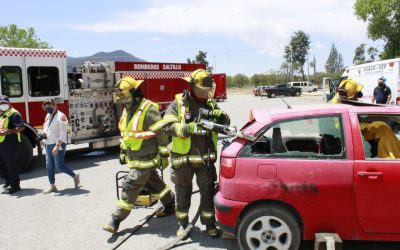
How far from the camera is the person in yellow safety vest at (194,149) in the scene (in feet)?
14.5

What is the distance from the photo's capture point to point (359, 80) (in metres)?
15.0

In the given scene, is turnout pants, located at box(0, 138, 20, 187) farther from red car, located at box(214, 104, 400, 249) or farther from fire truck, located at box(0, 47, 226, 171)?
red car, located at box(214, 104, 400, 249)

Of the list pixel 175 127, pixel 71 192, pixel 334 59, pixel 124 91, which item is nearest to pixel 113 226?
pixel 175 127

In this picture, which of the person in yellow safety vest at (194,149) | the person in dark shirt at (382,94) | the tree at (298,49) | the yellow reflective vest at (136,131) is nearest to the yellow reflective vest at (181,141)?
the person in yellow safety vest at (194,149)

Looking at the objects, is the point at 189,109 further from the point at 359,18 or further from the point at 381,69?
the point at 359,18

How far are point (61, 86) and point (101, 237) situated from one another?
19.0 ft

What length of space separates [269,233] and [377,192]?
41.1 inches

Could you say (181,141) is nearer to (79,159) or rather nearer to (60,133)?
(60,133)

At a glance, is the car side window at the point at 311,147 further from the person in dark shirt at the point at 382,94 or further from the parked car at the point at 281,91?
the parked car at the point at 281,91

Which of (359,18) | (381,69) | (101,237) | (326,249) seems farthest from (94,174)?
(359,18)

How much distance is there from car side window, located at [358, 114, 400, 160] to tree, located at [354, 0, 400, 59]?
30271mm

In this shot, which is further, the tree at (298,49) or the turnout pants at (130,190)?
the tree at (298,49)

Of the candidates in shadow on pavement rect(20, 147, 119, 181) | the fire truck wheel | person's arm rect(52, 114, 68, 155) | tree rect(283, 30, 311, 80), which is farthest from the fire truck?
tree rect(283, 30, 311, 80)

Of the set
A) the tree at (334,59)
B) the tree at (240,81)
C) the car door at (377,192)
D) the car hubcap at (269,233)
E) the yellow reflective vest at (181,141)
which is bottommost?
the car hubcap at (269,233)
